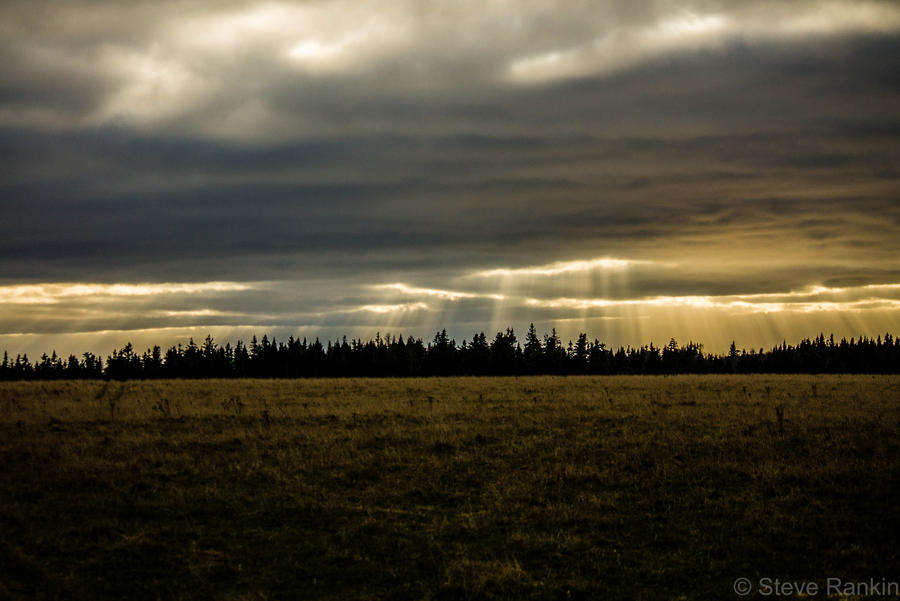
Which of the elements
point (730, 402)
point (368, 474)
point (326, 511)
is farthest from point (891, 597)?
point (730, 402)

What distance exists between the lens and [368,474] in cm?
1827

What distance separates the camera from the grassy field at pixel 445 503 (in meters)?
11.6

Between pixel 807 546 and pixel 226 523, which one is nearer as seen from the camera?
pixel 807 546

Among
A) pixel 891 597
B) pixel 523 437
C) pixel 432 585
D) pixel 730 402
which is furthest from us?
pixel 730 402

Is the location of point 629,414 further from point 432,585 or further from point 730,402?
point 432,585

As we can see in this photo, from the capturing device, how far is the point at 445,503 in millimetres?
15945

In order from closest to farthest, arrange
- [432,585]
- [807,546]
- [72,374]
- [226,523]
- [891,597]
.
Answer: [891,597]
[432,585]
[807,546]
[226,523]
[72,374]

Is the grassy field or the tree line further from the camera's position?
the tree line

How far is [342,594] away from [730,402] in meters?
25.6

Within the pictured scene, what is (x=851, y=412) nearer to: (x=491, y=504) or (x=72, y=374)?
(x=491, y=504)

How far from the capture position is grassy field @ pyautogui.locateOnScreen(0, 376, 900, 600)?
11586 millimetres

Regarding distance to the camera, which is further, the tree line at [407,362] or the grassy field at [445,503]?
the tree line at [407,362]

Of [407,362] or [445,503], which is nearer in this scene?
[445,503]

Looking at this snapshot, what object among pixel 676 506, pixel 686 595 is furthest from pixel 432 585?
pixel 676 506
